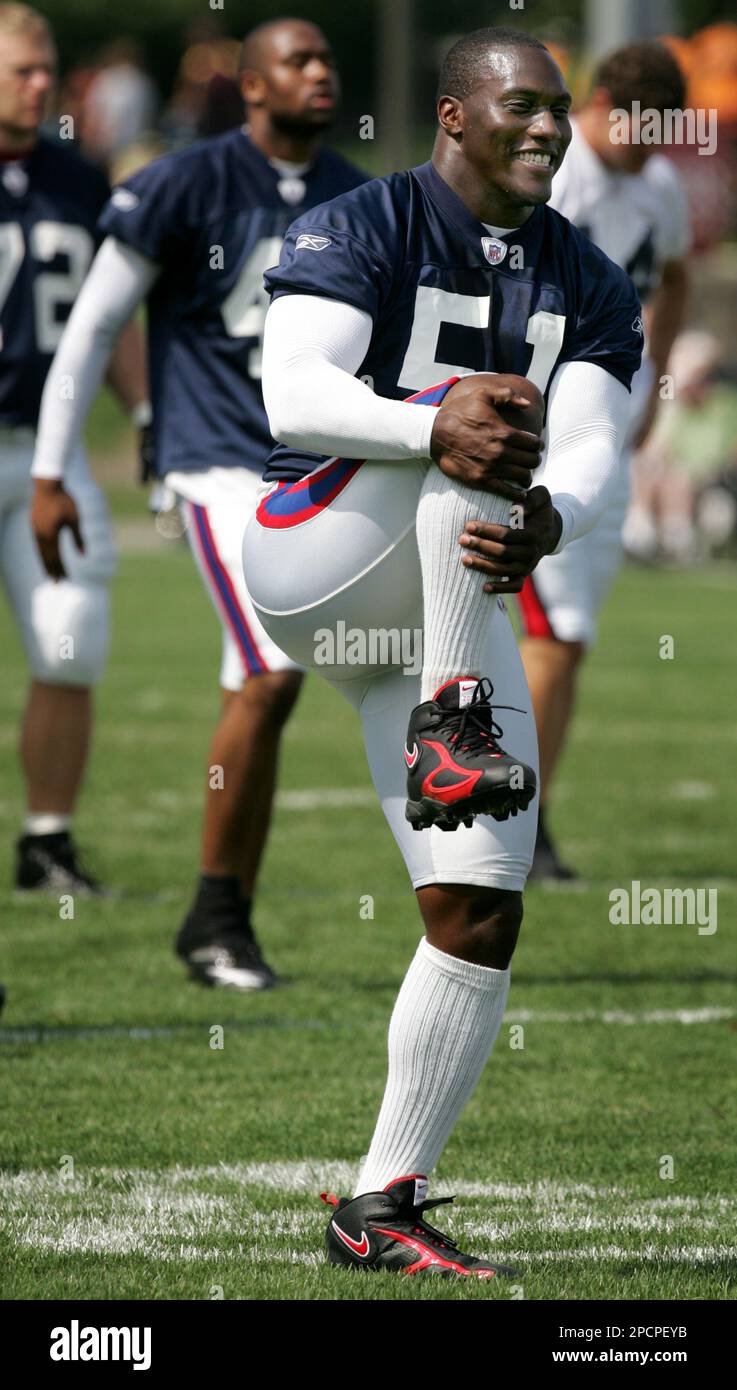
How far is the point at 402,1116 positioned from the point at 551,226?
140cm

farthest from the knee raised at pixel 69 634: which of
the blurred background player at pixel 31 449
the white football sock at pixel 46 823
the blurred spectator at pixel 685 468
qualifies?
the blurred spectator at pixel 685 468

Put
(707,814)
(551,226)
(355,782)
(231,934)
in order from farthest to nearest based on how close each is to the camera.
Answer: (355,782) < (707,814) < (231,934) < (551,226)

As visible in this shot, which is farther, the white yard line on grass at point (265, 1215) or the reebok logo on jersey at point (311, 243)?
the white yard line on grass at point (265, 1215)

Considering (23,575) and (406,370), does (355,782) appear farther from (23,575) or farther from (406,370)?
(406,370)

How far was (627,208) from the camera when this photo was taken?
6.43 meters

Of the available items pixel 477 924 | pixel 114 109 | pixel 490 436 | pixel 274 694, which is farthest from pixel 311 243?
pixel 114 109

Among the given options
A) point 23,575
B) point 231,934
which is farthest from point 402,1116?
point 23,575

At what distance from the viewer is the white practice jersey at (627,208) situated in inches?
248

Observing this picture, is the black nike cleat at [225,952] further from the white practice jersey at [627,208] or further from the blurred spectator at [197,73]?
the blurred spectator at [197,73]

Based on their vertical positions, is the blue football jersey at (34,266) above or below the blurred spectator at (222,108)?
below

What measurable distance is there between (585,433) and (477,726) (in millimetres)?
570

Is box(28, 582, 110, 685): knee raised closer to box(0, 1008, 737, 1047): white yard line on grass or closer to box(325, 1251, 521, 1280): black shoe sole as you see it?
box(0, 1008, 737, 1047): white yard line on grass

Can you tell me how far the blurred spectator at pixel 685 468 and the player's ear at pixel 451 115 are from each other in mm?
14710

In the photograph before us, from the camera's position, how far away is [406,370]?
11.0ft
